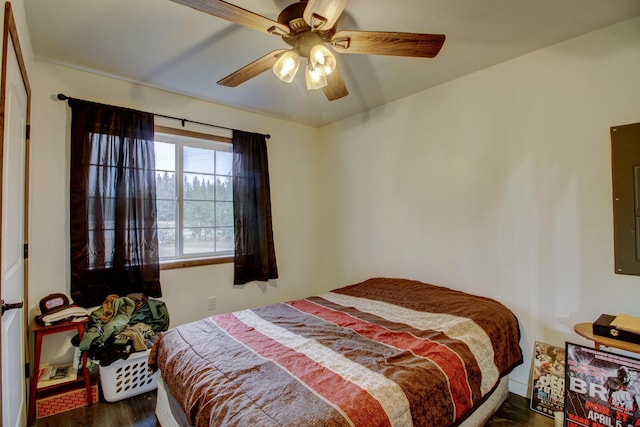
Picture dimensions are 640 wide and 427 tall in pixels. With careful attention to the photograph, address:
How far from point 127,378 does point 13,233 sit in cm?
124

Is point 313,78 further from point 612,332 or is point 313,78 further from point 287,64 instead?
point 612,332

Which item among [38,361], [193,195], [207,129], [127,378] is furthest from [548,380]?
[207,129]

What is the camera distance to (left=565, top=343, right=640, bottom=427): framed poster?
1.49m

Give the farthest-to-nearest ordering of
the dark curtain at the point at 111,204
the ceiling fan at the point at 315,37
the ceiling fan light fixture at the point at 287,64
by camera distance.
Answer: the dark curtain at the point at 111,204
the ceiling fan light fixture at the point at 287,64
the ceiling fan at the point at 315,37

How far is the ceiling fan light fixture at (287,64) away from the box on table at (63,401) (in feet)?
8.04

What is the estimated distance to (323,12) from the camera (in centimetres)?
130

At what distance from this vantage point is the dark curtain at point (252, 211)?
3.18 metres

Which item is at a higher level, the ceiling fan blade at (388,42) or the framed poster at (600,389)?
the ceiling fan blade at (388,42)

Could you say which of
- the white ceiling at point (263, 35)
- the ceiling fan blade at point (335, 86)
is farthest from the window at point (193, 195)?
the ceiling fan blade at point (335, 86)

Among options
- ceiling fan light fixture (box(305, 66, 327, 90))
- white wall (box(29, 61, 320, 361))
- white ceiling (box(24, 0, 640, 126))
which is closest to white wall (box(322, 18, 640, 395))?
white ceiling (box(24, 0, 640, 126))

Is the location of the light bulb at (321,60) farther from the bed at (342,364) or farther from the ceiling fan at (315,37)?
the bed at (342,364)

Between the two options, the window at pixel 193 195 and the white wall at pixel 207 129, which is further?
the window at pixel 193 195

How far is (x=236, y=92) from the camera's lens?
9.29 ft

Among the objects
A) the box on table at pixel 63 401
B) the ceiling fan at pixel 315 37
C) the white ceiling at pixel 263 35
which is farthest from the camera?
the box on table at pixel 63 401
